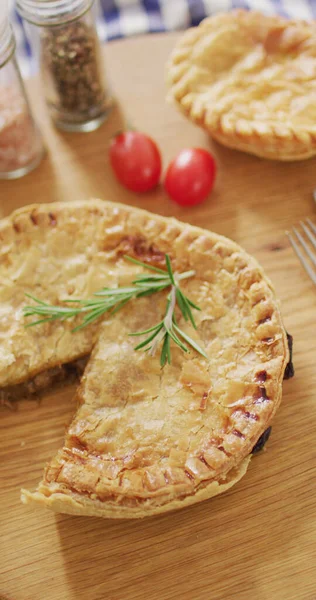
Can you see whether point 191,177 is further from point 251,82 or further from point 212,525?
point 212,525

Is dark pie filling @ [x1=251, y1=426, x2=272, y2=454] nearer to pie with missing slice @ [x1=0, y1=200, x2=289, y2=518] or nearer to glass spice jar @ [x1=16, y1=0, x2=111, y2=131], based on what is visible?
pie with missing slice @ [x1=0, y1=200, x2=289, y2=518]

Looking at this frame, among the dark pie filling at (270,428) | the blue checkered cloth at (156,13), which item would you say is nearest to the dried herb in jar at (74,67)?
the blue checkered cloth at (156,13)

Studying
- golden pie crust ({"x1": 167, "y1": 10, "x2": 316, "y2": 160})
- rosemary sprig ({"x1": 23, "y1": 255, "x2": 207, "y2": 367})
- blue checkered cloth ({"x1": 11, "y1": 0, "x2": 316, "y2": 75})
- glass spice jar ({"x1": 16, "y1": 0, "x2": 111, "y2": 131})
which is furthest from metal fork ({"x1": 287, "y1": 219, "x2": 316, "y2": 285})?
blue checkered cloth ({"x1": 11, "y1": 0, "x2": 316, "y2": 75})

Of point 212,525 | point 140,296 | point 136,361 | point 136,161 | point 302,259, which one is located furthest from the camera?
point 136,161

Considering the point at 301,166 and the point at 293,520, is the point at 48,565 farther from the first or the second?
the point at 301,166

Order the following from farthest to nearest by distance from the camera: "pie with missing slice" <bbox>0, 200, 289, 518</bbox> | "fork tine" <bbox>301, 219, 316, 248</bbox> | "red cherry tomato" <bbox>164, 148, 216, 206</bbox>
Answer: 1. "red cherry tomato" <bbox>164, 148, 216, 206</bbox>
2. "fork tine" <bbox>301, 219, 316, 248</bbox>
3. "pie with missing slice" <bbox>0, 200, 289, 518</bbox>

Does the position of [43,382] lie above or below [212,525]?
above

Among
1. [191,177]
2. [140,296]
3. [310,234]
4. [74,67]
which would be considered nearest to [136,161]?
[191,177]
